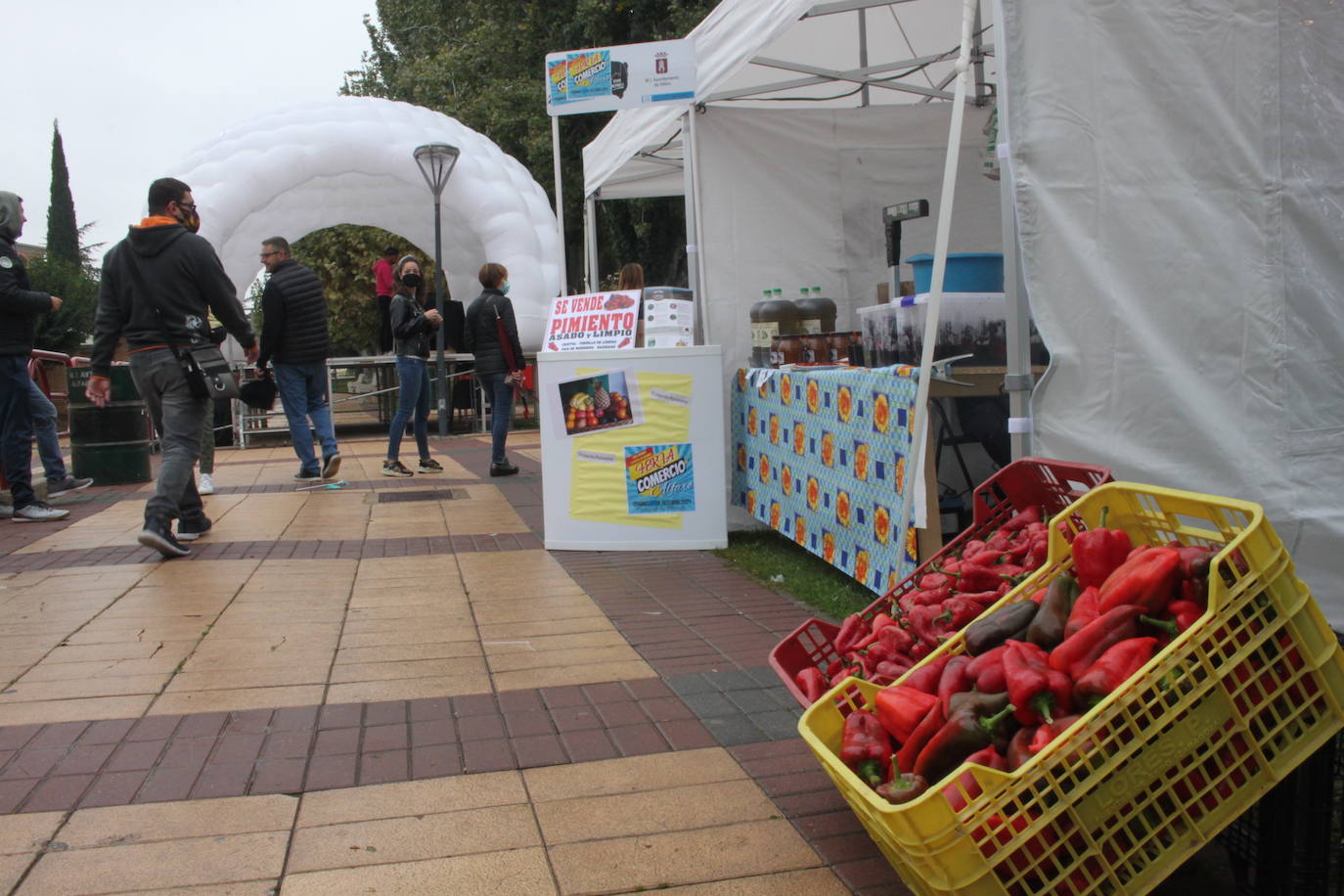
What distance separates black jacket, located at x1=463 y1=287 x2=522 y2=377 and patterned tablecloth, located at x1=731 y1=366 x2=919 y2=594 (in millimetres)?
3968

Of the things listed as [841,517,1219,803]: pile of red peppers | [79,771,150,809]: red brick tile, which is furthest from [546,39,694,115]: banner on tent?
[841,517,1219,803]: pile of red peppers

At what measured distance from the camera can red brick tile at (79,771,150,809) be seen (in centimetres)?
Answer: 334

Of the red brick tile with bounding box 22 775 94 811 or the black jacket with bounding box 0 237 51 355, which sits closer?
the red brick tile with bounding box 22 775 94 811

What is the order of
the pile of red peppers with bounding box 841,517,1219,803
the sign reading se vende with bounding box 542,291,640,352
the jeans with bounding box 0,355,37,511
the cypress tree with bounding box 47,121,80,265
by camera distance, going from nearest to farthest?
the pile of red peppers with bounding box 841,517,1219,803
the sign reading se vende with bounding box 542,291,640,352
the jeans with bounding box 0,355,37,511
the cypress tree with bounding box 47,121,80,265

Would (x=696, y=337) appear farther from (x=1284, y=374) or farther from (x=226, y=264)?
(x=226, y=264)

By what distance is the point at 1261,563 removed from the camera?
2.24 metres

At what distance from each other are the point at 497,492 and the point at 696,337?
325 centimetres

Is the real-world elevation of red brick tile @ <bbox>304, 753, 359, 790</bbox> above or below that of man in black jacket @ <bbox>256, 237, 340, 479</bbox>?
below

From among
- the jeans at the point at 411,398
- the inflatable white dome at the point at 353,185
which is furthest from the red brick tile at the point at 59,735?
the inflatable white dome at the point at 353,185

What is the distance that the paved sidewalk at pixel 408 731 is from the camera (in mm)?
2930

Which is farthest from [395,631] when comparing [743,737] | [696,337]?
[696,337]

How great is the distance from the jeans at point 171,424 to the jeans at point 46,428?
2.16 metres

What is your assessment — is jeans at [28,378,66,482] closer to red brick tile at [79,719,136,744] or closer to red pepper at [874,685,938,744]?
red brick tile at [79,719,136,744]

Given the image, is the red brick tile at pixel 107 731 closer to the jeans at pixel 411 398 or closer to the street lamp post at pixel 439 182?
the jeans at pixel 411 398
